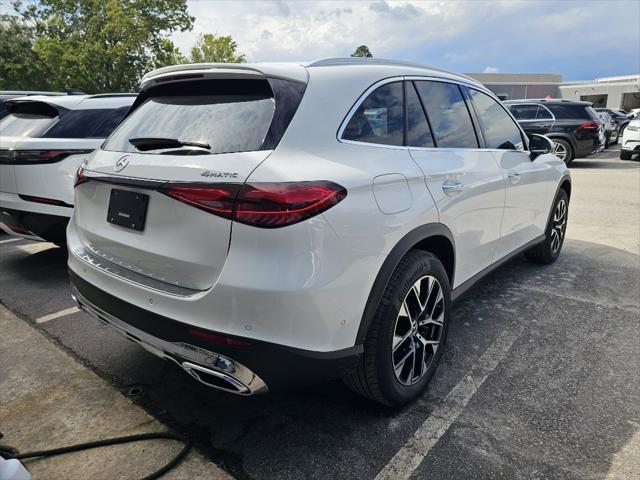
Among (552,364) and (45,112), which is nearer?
(552,364)

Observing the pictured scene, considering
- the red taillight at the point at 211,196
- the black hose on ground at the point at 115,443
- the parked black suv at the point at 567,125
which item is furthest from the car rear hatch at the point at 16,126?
the parked black suv at the point at 567,125

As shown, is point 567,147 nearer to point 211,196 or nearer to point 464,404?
point 464,404

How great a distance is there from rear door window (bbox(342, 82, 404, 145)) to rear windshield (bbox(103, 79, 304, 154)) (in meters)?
0.31

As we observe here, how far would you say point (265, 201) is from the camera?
177cm

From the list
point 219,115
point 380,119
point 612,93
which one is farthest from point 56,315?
point 612,93

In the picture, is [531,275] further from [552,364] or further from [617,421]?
[617,421]

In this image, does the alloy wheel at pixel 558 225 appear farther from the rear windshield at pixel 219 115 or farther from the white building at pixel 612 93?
the white building at pixel 612 93

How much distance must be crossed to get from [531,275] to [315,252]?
139 inches

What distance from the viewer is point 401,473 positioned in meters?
2.06

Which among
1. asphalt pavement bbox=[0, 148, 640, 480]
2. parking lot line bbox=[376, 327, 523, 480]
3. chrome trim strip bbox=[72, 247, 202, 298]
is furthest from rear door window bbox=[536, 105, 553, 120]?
chrome trim strip bbox=[72, 247, 202, 298]

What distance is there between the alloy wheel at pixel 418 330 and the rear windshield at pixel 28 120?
12.3 ft

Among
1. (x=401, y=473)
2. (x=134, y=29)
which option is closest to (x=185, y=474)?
(x=401, y=473)

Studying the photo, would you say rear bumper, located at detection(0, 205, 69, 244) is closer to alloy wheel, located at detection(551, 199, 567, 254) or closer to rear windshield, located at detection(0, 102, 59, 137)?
rear windshield, located at detection(0, 102, 59, 137)

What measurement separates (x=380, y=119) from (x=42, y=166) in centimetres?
326
